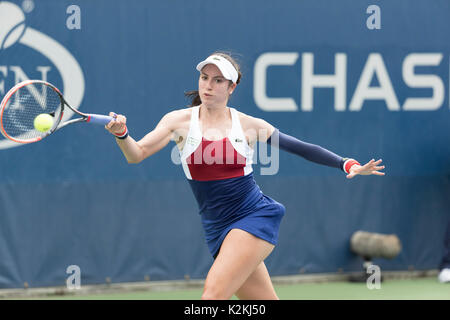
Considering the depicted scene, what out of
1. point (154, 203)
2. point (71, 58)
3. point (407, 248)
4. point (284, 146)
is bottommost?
point (407, 248)

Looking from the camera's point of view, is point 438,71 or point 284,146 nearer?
point 284,146

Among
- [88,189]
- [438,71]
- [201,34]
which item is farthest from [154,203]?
[438,71]

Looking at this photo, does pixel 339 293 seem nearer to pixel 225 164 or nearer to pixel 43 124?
pixel 225 164

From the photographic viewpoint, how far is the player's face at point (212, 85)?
14.3 feet

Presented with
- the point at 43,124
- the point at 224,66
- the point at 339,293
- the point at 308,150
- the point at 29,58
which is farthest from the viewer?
the point at 339,293

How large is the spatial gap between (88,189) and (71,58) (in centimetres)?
106

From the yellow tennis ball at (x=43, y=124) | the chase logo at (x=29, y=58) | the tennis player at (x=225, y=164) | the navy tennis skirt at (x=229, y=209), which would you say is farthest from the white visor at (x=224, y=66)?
the chase logo at (x=29, y=58)

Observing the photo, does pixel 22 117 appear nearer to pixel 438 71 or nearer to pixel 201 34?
pixel 201 34

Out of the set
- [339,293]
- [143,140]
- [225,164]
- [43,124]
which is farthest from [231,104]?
[43,124]

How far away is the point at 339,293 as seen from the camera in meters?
6.73

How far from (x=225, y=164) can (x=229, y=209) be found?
0.25 m

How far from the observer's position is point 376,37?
7062 mm

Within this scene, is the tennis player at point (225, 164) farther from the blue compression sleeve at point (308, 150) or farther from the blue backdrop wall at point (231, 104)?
the blue backdrop wall at point (231, 104)

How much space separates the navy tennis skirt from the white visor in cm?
57
